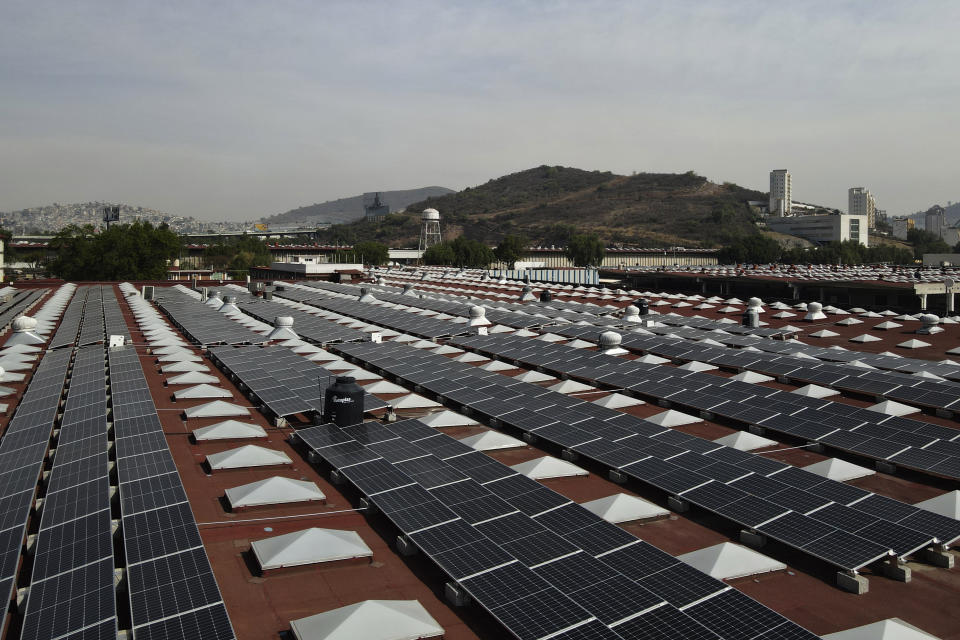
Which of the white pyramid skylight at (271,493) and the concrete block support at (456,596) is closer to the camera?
the concrete block support at (456,596)

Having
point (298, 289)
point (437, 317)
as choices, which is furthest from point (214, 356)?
point (298, 289)

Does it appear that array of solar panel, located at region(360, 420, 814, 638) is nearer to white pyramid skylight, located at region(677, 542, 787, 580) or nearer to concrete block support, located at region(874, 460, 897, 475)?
white pyramid skylight, located at region(677, 542, 787, 580)

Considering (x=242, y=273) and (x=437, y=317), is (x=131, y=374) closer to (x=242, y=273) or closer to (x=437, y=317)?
(x=437, y=317)

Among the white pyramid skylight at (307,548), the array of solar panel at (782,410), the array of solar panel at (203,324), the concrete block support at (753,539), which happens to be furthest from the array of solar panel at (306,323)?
the concrete block support at (753,539)

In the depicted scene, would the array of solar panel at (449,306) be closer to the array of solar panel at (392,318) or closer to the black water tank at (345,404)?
Result: the array of solar panel at (392,318)

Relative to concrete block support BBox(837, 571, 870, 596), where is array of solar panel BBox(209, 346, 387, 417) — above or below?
above

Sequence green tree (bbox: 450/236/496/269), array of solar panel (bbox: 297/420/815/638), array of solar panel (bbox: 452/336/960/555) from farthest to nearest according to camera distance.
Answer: green tree (bbox: 450/236/496/269) → array of solar panel (bbox: 452/336/960/555) → array of solar panel (bbox: 297/420/815/638)

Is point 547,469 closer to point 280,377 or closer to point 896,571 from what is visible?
point 896,571

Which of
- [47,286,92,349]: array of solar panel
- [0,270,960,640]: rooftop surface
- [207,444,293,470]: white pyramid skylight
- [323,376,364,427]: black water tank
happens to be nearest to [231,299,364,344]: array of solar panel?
[0,270,960,640]: rooftop surface
